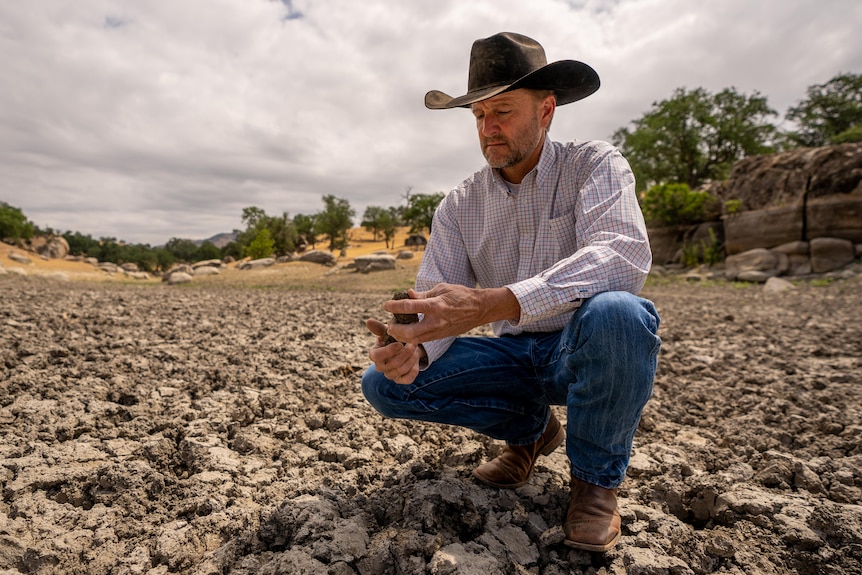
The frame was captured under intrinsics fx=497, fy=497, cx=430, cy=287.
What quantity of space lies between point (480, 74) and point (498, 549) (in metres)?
1.70

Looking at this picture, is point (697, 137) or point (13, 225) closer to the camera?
point (697, 137)

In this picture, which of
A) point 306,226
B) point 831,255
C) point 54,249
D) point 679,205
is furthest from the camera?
point 306,226

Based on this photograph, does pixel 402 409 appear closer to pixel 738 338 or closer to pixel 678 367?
pixel 678 367

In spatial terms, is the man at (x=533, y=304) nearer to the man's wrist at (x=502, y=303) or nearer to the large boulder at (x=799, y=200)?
the man's wrist at (x=502, y=303)

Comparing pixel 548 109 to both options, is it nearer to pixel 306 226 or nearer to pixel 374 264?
pixel 374 264

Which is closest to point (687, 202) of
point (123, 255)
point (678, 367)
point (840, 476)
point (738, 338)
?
point (738, 338)

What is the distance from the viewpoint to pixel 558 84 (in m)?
1.89

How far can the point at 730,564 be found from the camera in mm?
1492

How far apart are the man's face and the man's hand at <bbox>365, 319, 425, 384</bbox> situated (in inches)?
32.3

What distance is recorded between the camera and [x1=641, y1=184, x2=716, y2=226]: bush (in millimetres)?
17870

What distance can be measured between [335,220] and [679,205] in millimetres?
34675

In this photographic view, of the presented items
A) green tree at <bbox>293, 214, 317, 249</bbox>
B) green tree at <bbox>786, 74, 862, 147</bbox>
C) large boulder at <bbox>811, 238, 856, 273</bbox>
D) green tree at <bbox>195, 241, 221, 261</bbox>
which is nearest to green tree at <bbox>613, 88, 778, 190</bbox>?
green tree at <bbox>786, 74, 862, 147</bbox>

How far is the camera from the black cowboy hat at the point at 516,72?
1.83 metres

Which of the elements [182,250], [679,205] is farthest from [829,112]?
[182,250]
